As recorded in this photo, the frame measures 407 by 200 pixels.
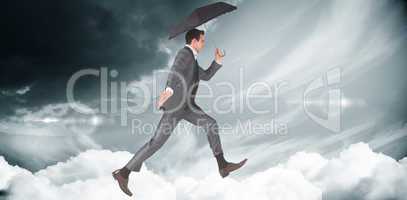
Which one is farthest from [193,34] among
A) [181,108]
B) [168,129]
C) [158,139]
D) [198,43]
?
[158,139]

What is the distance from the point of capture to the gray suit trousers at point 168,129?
173 inches

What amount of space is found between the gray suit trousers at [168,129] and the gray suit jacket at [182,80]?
76mm

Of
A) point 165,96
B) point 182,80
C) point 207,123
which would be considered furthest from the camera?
point 207,123

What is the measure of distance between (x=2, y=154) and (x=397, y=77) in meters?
4.69

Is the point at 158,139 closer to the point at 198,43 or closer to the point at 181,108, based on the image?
the point at 181,108

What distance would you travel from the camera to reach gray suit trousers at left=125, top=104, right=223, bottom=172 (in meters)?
4.39

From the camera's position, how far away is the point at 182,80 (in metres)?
4.36

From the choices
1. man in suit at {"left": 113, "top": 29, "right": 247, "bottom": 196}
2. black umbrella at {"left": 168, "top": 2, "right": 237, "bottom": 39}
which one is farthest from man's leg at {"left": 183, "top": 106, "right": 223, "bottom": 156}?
black umbrella at {"left": 168, "top": 2, "right": 237, "bottom": 39}

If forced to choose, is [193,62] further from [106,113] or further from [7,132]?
[7,132]

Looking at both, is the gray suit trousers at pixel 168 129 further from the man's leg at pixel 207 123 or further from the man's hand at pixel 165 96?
the man's hand at pixel 165 96

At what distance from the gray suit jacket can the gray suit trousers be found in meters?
0.08

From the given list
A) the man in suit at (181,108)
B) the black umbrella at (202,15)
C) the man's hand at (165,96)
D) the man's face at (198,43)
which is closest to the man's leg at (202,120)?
the man in suit at (181,108)

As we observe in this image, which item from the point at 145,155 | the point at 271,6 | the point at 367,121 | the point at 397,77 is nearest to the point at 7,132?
the point at 145,155

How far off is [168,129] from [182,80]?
1.55 feet
